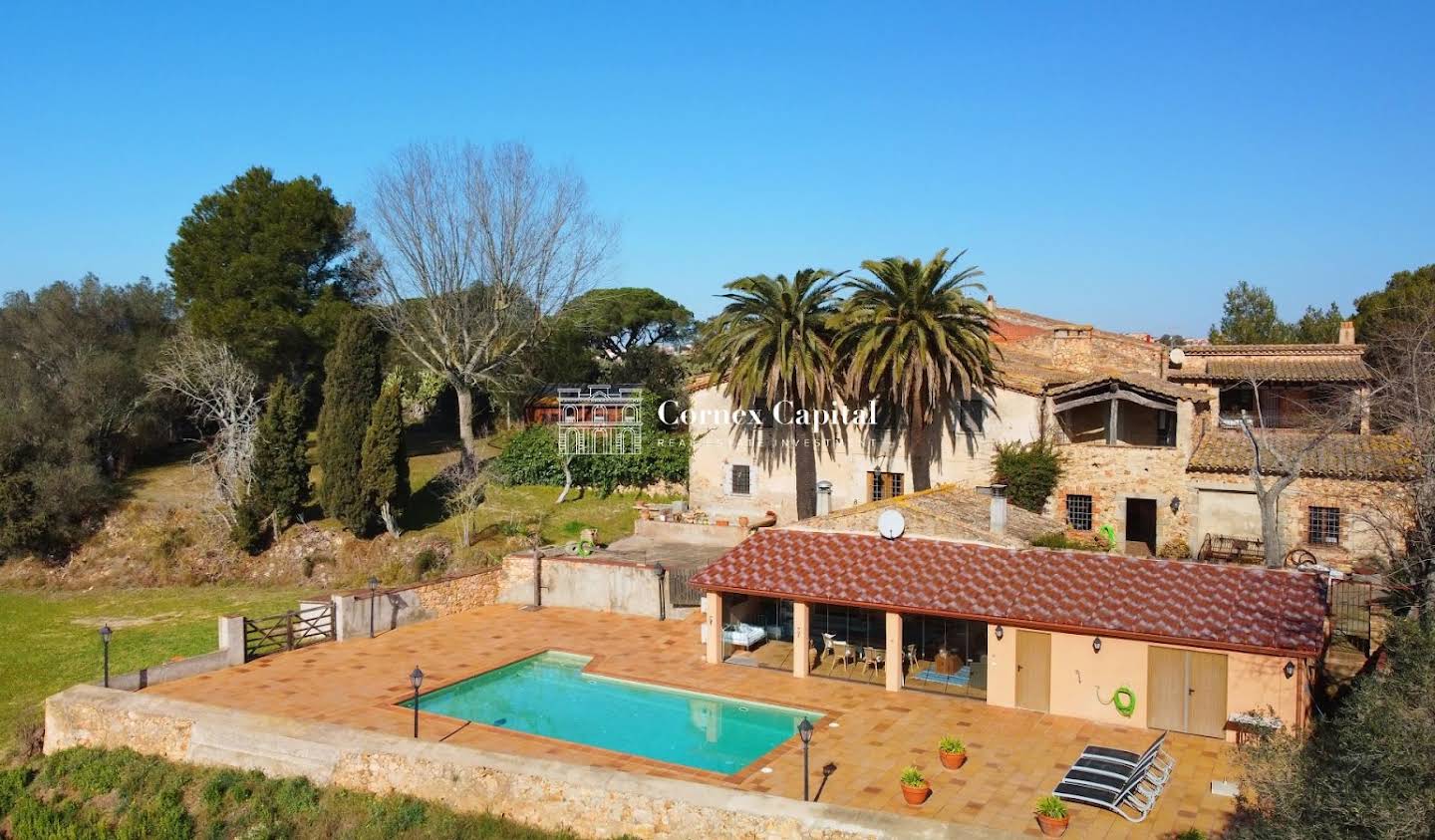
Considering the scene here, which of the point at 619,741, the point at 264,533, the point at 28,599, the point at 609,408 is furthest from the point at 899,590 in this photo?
the point at 28,599

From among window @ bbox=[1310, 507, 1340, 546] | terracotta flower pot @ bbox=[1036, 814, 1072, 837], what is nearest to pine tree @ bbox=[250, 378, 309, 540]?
terracotta flower pot @ bbox=[1036, 814, 1072, 837]

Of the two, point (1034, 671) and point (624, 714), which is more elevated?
point (1034, 671)

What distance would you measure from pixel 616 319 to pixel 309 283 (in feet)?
51.9

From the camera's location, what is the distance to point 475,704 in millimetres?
19938

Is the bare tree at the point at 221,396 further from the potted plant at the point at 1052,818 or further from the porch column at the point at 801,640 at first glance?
the potted plant at the point at 1052,818

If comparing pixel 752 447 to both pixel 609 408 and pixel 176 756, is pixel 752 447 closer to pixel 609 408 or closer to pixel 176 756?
pixel 609 408

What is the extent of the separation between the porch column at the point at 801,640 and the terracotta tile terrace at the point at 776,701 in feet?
1.17

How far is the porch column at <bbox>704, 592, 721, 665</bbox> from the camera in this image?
2186 cm

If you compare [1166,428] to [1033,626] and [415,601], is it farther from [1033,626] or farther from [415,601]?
[415,601]

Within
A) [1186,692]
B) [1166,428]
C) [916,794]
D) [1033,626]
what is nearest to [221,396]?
Result: [1033,626]

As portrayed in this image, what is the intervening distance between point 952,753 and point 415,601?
50.5 ft

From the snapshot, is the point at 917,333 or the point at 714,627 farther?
the point at 917,333

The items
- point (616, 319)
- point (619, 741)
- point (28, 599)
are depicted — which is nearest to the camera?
point (619, 741)

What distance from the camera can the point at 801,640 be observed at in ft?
68.5
